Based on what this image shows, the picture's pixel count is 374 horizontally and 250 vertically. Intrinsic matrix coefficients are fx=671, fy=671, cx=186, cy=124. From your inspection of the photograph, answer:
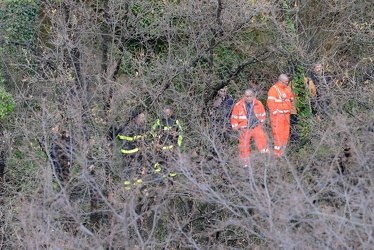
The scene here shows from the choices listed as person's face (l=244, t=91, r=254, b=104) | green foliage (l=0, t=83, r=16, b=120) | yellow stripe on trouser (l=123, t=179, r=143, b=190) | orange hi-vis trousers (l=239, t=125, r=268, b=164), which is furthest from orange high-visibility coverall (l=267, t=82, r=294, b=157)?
green foliage (l=0, t=83, r=16, b=120)

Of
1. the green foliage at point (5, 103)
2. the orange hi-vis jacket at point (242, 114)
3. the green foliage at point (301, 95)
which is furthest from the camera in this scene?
the green foliage at point (301, 95)

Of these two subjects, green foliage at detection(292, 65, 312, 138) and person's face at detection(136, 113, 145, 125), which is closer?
person's face at detection(136, 113, 145, 125)

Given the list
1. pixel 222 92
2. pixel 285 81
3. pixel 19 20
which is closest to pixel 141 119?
pixel 222 92

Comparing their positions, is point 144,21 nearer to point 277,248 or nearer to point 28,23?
point 28,23

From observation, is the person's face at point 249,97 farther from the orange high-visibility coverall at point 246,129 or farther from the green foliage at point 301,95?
the green foliage at point 301,95

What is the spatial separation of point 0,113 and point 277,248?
6.71 m

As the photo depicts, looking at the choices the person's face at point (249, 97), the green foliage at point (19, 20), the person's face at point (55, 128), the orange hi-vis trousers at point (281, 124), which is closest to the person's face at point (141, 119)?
the person's face at point (55, 128)

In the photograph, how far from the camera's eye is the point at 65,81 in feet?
42.5

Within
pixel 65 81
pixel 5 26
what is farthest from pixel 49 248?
pixel 5 26

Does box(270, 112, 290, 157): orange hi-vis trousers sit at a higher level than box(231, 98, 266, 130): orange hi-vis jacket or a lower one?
lower

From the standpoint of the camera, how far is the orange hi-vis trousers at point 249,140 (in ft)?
34.0

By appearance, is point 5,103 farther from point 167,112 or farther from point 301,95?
point 301,95

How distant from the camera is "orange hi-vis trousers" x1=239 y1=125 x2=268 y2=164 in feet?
34.0

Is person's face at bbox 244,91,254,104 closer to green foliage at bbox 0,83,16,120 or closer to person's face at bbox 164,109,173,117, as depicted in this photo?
person's face at bbox 164,109,173,117
